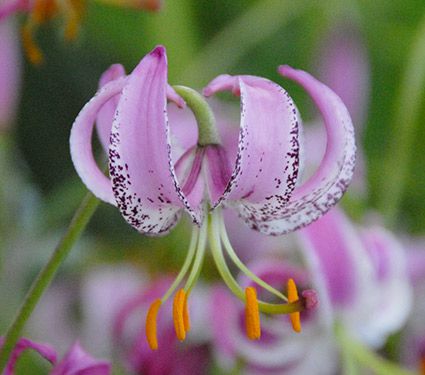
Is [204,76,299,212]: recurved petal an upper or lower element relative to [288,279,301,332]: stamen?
upper

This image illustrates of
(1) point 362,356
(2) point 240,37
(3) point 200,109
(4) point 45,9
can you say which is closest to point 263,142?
(3) point 200,109

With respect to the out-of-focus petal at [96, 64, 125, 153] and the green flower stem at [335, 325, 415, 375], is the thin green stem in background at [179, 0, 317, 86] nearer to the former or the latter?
the green flower stem at [335, 325, 415, 375]

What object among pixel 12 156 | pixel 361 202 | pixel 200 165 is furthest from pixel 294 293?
pixel 12 156

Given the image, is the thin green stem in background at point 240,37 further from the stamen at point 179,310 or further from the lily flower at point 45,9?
the stamen at point 179,310

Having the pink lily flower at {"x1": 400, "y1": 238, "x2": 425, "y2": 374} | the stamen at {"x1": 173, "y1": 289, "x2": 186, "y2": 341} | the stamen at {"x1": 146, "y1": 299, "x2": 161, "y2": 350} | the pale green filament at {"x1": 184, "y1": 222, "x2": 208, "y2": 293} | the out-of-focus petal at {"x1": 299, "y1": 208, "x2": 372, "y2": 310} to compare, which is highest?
the pale green filament at {"x1": 184, "y1": 222, "x2": 208, "y2": 293}

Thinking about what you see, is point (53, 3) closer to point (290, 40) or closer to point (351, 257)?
point (351, 257)

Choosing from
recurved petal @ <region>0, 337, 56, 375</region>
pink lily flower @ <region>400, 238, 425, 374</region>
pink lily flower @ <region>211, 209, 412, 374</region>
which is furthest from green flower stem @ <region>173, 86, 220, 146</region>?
pink lily flower @ <region>400, 238, 425, 374</region>

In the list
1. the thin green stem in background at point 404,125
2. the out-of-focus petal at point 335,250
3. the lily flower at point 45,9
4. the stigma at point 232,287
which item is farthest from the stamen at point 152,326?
the thin green stem in background at point 404,125
